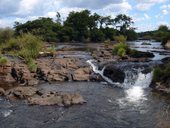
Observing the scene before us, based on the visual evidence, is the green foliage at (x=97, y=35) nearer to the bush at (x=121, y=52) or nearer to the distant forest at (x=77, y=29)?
the distant forest at (x=77, y=29)

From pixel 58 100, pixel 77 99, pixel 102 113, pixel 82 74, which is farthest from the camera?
pixel 82 74

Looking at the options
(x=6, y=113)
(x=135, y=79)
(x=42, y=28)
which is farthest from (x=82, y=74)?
(x=42, y=28)

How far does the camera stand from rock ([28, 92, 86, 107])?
27.0 meters

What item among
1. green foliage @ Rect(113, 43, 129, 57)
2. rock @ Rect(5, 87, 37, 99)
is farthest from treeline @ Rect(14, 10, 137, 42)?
rock @ Rect(5, 87, 37, 99)

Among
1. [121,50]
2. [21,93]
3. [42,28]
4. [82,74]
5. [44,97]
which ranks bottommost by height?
[44,97]

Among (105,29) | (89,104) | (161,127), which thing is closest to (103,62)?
(89,104)

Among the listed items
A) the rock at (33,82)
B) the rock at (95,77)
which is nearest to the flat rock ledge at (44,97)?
the rock at (33,82)

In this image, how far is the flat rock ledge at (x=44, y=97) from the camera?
27172 mm

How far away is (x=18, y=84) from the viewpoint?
36406mm

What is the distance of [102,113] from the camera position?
962 inches

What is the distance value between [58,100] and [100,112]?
4337 millimetres

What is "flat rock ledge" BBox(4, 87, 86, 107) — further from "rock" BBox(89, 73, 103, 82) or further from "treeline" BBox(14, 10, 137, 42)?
"treeline" BBox(14, 10, 137, 42)

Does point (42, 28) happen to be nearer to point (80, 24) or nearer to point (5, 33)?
point (80, 24)

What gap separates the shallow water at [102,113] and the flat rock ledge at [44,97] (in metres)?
0.80
